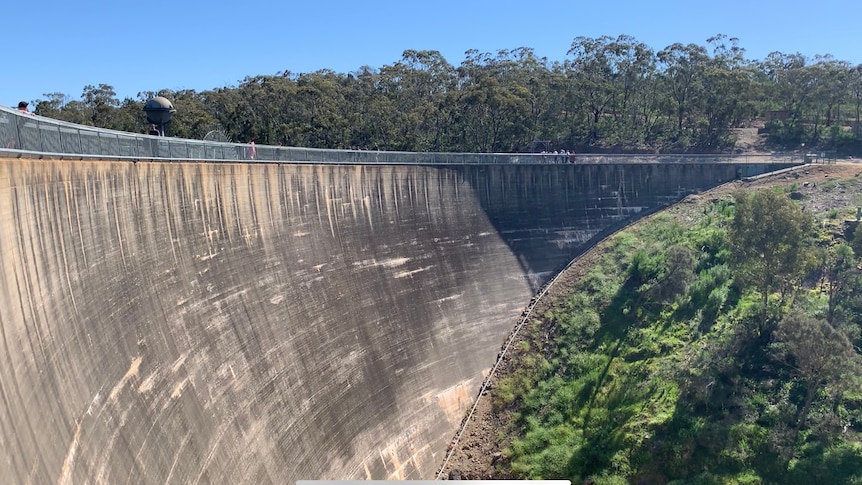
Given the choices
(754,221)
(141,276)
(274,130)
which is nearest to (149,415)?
(141,276)

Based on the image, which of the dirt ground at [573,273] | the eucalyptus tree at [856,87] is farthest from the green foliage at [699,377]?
the eucalyptus tree at [856,87]

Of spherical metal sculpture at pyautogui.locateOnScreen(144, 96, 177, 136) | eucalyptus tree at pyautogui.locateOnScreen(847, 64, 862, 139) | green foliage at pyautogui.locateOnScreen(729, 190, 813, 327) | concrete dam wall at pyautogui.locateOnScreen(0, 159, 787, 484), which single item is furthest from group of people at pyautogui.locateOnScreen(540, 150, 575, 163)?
eucalyptus tree at pyautogui.locateOnScreen(847, 64, 862, 139)

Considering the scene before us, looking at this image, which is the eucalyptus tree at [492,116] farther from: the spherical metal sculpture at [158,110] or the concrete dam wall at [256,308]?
the spherical metal sculpture at [158,110]

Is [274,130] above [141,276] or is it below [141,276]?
above

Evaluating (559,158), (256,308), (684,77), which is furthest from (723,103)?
(256,308)

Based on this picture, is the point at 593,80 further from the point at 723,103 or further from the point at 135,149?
the point at 135,149

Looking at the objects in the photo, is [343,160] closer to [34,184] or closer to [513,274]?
[513,274]
